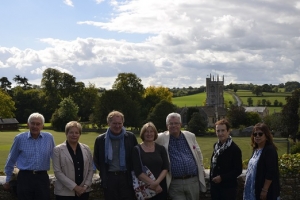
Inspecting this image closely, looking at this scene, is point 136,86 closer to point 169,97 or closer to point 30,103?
point 169,97

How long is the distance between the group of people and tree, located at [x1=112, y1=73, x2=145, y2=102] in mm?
60315

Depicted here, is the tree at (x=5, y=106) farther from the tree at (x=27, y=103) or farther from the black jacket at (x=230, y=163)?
the black jacket at (x=230, y=163)

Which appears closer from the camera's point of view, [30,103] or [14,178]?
[14,178]

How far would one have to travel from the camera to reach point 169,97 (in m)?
78.4

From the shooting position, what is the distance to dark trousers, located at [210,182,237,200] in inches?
258

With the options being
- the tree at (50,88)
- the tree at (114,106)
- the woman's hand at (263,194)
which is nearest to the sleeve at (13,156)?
the woman's hand at (263,194)

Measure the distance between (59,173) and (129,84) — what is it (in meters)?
61.5

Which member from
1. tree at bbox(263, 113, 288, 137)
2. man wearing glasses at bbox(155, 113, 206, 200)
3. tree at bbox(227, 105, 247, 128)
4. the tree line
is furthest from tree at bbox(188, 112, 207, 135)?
man wearing glasses at bbox(155, 113, 206, 200)

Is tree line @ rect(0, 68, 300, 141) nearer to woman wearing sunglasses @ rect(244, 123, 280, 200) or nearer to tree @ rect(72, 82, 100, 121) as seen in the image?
tree @ rect(72, 82, 100, 121)

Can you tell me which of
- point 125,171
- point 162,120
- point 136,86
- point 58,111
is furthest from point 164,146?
point 136,86

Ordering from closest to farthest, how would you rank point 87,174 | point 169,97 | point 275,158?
1. point 275,158
2. point 87,174
3. point 169,97

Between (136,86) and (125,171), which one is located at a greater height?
(136,86)

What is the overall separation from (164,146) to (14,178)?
8.59 feet

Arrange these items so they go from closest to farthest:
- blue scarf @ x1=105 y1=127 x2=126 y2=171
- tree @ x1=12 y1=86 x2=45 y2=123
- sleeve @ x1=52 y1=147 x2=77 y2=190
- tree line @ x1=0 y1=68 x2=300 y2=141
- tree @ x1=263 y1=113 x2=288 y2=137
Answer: sleeve @ x1=52 y1=147 x2=77 y2=190 → blue scarf @ x1=105 y1=127 x2=126 y2=171 → tree @ x1=263 y1=113 x2=288 y2=137 → tree line @ x1=0 y1=68 x2=300 y2=141 → tree @ x1=12 y1=86 x2=45 y2=123
